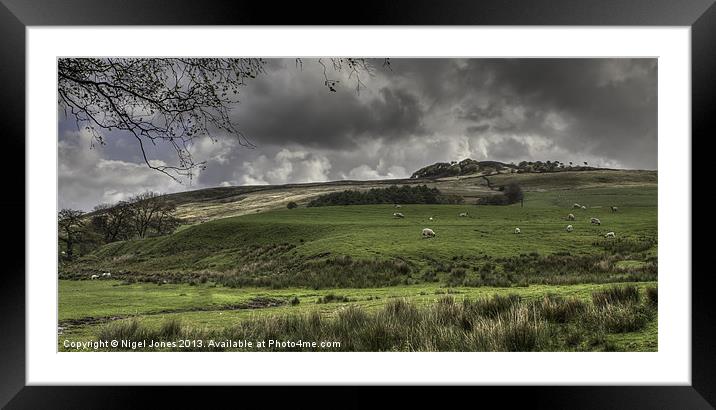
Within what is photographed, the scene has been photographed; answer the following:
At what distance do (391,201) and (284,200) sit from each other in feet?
8.39

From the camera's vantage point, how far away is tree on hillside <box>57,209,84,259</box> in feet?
16.3

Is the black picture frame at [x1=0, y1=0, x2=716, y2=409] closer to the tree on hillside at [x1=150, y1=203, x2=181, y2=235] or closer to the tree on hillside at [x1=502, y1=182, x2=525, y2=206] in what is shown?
the tree on hillside at [x1=150, y1=203, x2=181, y2=235]

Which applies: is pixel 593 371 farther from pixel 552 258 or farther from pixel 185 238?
pixel 185 238

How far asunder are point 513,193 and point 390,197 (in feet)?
10.4

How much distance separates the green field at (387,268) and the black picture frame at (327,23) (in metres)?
0.68

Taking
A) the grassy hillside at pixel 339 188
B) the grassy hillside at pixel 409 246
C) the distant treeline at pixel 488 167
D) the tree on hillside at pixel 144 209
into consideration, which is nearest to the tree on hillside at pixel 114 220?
the tree on hillside at pixel 144 209

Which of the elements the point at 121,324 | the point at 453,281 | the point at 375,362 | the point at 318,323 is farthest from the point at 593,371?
the point at 121,324

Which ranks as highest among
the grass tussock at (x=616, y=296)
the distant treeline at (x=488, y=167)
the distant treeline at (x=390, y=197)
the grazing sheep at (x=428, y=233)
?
the distant treeline at (x=488, y=167)

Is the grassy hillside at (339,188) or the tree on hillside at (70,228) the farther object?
the grassy hillside at (339,188)

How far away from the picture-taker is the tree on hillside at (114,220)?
253 inches

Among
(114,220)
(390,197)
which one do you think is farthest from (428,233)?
(114,220)

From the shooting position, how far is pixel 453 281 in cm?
780

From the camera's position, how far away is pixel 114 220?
263 inches

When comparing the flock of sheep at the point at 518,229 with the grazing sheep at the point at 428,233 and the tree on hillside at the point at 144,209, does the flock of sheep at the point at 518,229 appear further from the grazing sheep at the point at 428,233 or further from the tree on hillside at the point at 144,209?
the tree on hillside at the point at 144,209
